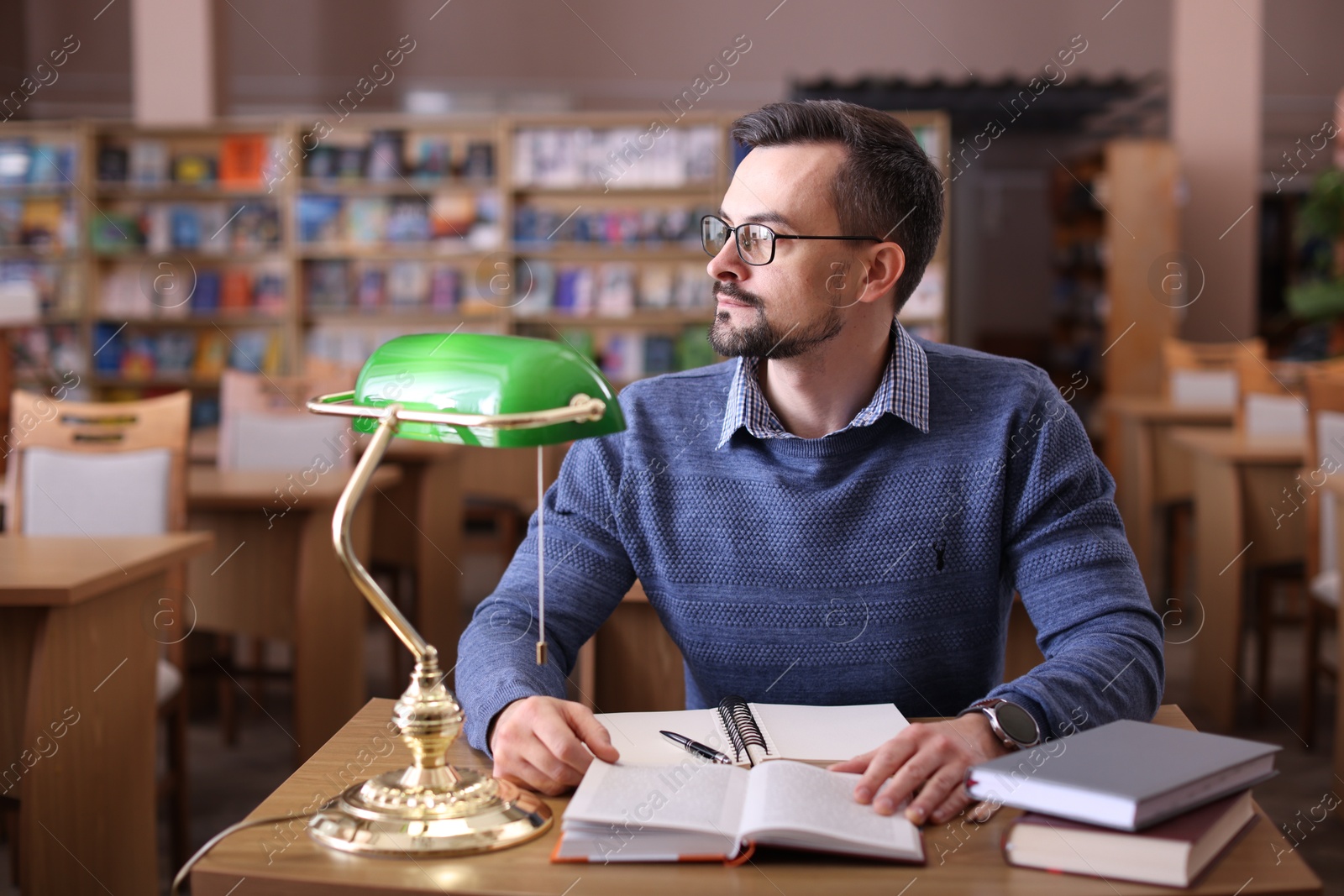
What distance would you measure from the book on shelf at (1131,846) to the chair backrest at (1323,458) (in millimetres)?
2571

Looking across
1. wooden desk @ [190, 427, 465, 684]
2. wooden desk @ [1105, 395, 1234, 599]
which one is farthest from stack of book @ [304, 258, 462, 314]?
wooden desk @ [1105, 395, 1234, 599]

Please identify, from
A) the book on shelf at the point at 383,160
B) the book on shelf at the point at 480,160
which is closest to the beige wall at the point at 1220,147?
the book on shelf at the point at 480,160

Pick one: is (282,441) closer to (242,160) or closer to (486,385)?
(486,385)

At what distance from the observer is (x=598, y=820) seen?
38.8 inches

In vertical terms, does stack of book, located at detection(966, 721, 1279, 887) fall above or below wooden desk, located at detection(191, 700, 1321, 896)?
above

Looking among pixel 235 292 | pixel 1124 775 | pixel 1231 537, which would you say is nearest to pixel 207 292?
pixel 235 292

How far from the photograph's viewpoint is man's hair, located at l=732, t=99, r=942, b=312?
1.56 m

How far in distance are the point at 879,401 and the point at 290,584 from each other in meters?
2.16

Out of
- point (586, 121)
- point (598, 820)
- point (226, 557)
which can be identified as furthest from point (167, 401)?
point (586, 121)

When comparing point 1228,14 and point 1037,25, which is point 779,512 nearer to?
point 1228,14

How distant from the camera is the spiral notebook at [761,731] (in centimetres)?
118

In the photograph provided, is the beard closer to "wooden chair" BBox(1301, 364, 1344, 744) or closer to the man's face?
the man's face

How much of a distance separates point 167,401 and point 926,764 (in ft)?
8.01

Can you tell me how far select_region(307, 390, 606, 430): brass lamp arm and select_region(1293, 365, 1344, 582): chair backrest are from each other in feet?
9.21
